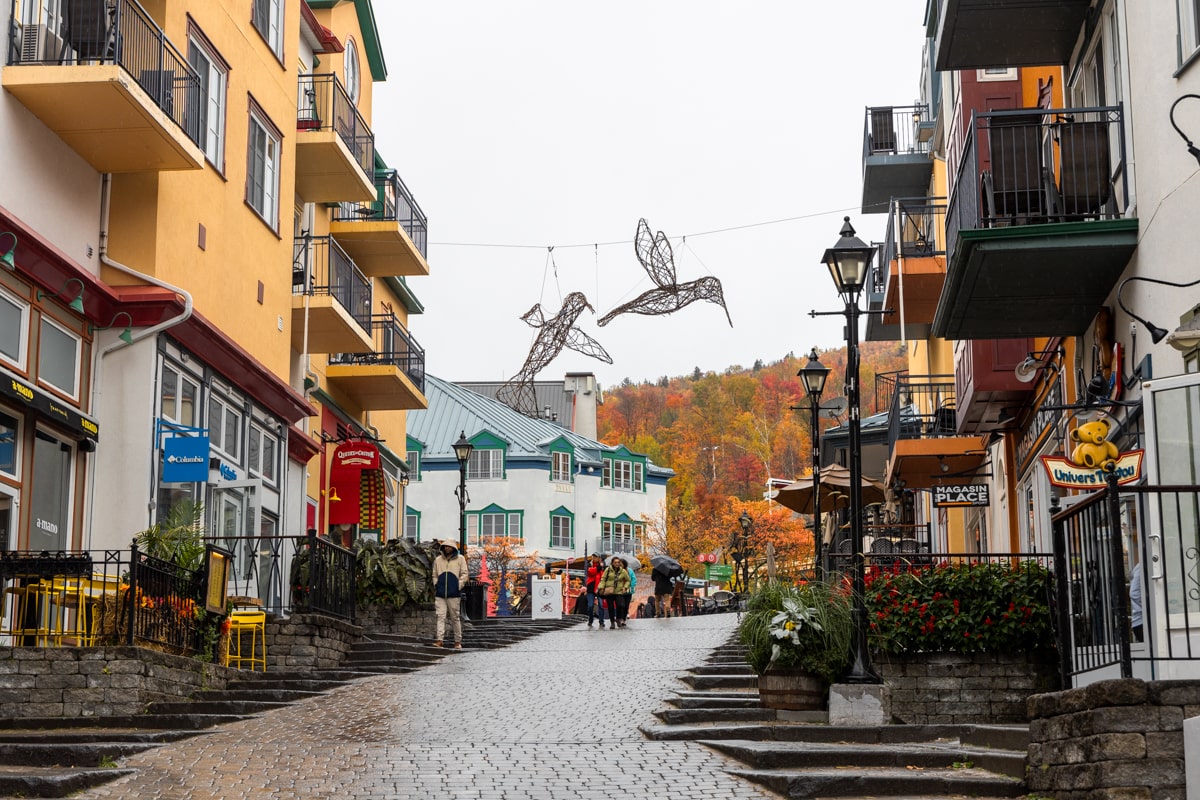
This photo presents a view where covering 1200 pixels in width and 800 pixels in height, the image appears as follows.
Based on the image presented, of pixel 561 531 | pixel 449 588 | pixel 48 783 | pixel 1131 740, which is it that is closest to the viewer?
pixel 1131 740

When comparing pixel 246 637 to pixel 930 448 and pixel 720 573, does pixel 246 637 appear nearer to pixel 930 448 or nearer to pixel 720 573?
pixel 930 448

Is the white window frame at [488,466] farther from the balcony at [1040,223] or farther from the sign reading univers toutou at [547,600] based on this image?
the balcony at [1040,223]

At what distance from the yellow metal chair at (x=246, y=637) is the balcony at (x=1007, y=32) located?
10724 millimetres

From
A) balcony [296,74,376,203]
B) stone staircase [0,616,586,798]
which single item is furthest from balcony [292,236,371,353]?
stone staircase [0,616,586,798]

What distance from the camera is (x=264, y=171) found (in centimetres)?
2564

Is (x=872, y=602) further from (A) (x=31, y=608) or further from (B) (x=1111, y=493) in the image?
(A) (x=31, y=608)

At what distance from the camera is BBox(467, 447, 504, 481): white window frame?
254 ft

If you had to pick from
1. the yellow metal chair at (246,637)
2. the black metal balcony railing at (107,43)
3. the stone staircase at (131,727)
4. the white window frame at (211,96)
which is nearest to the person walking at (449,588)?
the stone staircase at (131,727)

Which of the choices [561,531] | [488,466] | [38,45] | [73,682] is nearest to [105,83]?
[38,45]

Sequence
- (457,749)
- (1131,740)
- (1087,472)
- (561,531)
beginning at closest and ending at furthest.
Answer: (1131,740)
(457,749)
(1087,472)
(561,531)

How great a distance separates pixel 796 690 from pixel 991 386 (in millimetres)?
8458

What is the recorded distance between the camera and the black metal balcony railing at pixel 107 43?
18203 millimetres

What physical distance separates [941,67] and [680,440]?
81.5m

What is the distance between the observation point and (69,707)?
15062mm
